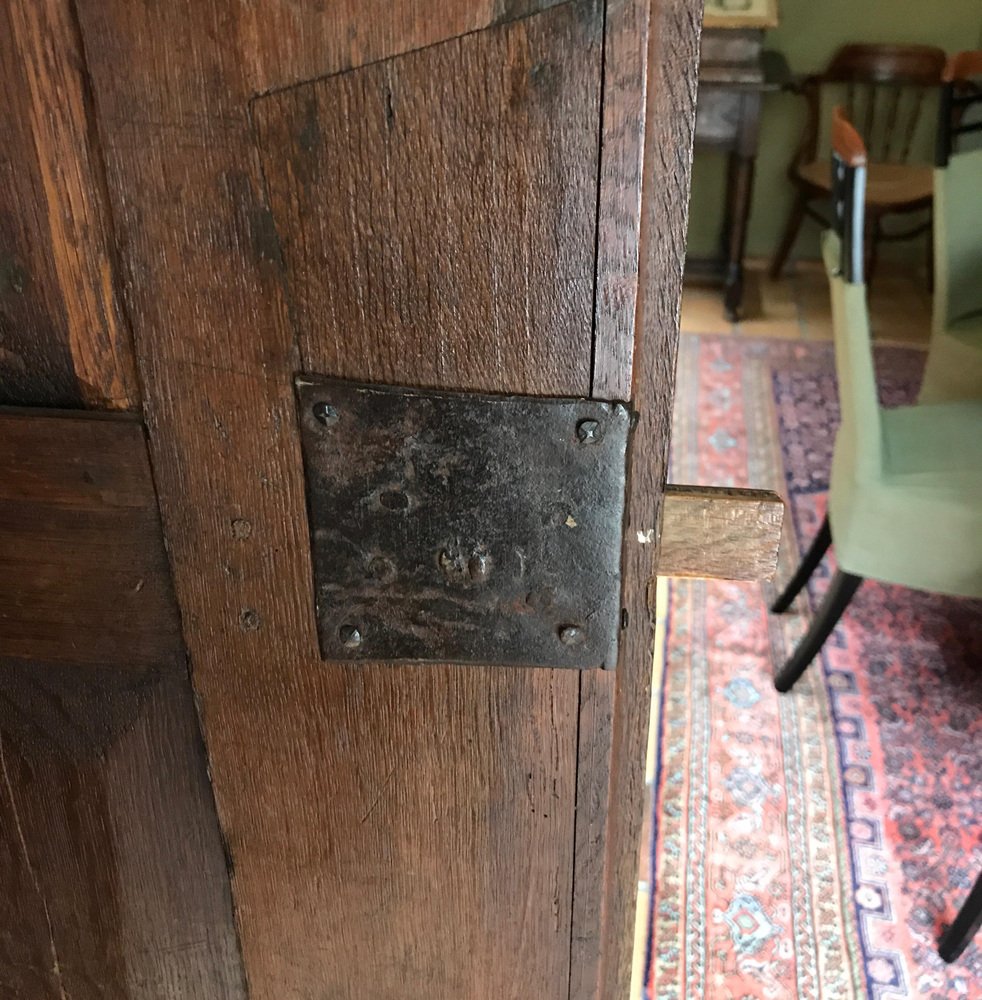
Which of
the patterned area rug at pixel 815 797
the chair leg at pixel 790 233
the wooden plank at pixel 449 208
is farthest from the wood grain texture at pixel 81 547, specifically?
the chair leg at pixel 790 233

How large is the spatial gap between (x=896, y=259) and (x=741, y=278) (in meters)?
0.85

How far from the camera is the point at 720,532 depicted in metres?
0.51

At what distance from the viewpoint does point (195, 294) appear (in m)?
0.44

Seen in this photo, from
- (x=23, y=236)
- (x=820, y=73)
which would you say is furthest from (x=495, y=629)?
(x=820, y=73)

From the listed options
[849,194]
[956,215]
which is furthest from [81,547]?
[956,215]

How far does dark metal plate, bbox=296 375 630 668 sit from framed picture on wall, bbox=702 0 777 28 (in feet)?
9.44

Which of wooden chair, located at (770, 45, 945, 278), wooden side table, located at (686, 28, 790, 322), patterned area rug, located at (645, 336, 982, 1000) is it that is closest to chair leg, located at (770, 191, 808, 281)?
wooden chair, located at (770, 45, 945, 278)

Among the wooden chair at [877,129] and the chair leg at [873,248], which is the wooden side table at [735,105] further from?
the chair leg at [873,248]

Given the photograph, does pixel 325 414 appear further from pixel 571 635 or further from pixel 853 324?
pixel 853 324

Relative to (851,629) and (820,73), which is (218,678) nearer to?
(851,629)

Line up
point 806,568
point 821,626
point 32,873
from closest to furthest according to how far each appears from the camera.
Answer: point 32,873
point 821,626
point 806,568

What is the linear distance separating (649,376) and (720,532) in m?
0.11

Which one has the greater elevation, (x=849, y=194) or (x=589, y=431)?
(x=589, y=431)

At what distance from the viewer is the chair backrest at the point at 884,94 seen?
3.37 meters
